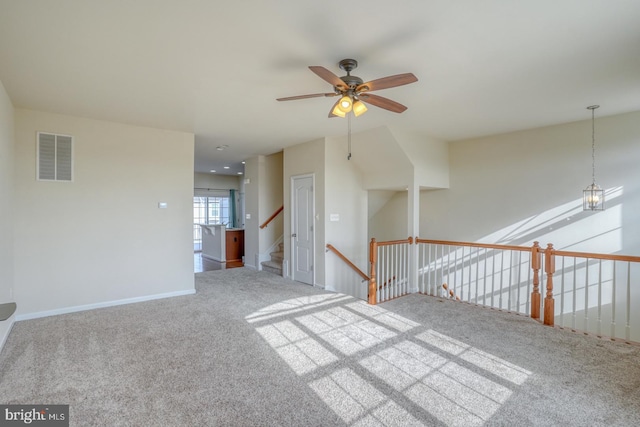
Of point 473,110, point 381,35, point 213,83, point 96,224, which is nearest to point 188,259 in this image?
point 96,224

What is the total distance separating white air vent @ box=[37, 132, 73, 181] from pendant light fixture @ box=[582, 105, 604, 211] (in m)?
6.79

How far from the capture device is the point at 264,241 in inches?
285

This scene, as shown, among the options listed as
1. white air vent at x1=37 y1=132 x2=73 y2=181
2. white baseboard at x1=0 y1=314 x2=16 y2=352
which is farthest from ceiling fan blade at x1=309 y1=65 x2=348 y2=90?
white baseboard at x1=0 y1=314 x2=16 y2=352

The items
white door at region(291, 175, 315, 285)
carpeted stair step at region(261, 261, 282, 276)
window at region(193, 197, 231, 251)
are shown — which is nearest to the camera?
white door at region(291, 175, 315, 285)

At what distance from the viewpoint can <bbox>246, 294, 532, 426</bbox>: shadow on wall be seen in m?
2.18

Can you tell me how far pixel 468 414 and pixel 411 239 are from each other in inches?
130

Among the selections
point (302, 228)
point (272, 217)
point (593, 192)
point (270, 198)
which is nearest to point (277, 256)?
point (272, 217)

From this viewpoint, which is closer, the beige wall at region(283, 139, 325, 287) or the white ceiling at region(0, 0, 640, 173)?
the white ceiling at region(0, 0, 640, 173)

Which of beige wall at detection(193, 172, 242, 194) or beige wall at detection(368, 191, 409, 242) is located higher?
beige wall at detection(193, 172, 242, 194)

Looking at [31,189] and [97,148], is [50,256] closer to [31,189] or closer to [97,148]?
[31,189]

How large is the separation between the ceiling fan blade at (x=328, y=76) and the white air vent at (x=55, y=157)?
3.77 meters

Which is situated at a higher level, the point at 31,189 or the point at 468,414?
the point at 31,189

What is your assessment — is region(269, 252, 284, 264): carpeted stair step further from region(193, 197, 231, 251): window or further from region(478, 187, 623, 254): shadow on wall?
region(193, 197, 231, 251): window

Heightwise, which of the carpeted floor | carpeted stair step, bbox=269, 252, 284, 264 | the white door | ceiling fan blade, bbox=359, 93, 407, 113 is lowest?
the carpeted floor
